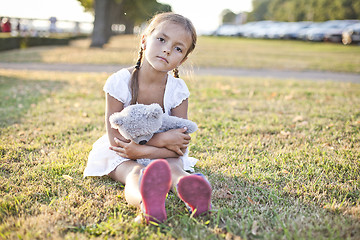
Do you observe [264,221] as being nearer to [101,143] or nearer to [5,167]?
[101,143]

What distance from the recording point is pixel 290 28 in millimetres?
37312

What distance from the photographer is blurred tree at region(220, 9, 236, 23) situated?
94.1 m

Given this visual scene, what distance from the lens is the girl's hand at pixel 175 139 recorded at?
2205mm

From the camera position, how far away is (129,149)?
2.17 metres

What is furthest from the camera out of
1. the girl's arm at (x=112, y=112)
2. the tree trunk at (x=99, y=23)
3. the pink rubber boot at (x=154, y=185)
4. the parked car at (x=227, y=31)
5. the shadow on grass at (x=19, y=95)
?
the parked car at (x=227, y=31)

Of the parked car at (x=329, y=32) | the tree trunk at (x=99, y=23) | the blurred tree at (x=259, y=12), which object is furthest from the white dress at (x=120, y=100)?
the blurred tree at (x=259, y=12)

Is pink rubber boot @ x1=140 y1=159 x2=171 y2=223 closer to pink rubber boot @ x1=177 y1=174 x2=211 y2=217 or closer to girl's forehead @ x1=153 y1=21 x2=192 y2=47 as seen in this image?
pink rubber boot @ x1=177 y1=174 x2=211 y2=217

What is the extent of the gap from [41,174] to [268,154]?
1.99 m

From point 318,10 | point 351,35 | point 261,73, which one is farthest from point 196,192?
point 318,10

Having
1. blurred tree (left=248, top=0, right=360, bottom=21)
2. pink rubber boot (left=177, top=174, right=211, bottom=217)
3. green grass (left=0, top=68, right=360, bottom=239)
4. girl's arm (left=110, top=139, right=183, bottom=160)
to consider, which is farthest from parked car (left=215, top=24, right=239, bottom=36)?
pink rubber boot (left=177, top=174, right=211, bottom=217)

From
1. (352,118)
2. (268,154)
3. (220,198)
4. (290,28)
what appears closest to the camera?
(220,198)

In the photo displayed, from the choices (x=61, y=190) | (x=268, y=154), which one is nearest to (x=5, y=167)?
(x=61, y=190)

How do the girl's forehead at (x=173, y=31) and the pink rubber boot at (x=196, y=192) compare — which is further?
the girl's forehead at (x=173, y=31)

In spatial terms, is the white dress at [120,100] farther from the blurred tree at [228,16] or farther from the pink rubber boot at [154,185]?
the blurred tree at [228,16]
